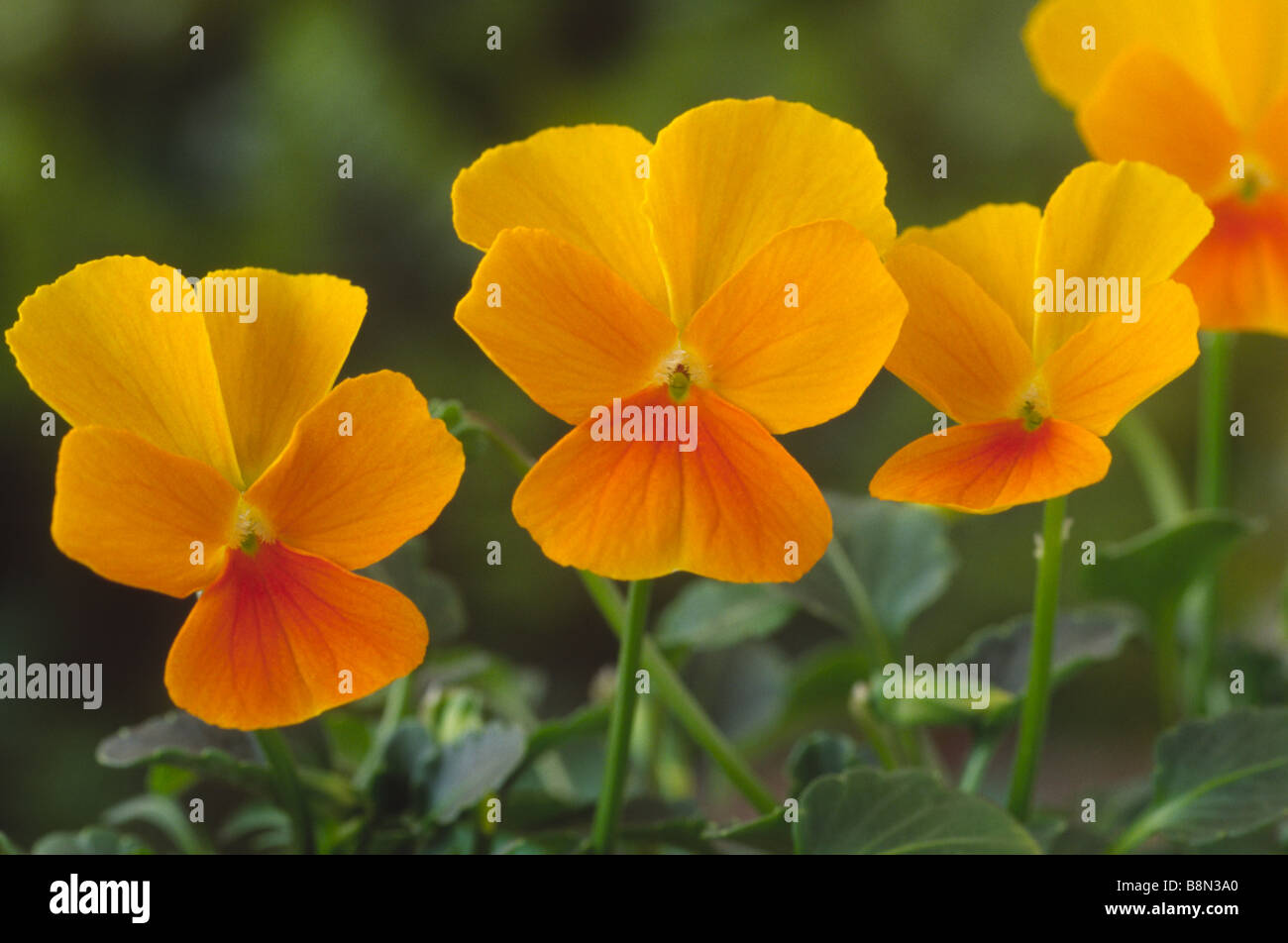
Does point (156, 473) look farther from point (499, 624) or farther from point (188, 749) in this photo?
A: point (499, 624)

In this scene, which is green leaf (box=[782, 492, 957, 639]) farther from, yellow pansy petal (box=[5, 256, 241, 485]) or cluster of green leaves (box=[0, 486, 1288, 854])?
yellow pansy petal (box=[5, 256, 241, 485])

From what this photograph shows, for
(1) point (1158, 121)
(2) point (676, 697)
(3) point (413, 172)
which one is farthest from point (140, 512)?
(3) point (413, 172)

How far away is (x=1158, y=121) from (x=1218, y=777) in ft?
0.49

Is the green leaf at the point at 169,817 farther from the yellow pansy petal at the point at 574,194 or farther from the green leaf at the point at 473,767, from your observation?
the yellow pansy petal at the point at 574,194

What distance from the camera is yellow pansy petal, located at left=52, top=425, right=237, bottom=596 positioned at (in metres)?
0.19

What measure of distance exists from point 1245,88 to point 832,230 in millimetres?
162

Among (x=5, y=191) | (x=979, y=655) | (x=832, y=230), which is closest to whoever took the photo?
(x=832, y=230)

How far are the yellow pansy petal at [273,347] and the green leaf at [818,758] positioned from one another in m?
0.15

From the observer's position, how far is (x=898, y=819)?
0.23 meters

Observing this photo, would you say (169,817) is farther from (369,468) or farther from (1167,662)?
(1167,662)

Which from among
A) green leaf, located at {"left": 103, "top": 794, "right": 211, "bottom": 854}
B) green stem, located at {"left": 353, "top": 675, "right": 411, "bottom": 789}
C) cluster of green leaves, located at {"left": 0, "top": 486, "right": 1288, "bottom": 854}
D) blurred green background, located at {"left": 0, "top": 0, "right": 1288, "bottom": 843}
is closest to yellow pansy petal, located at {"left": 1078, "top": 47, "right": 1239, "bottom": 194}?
cluster of green leaves, located at {"left": 0, "top": 486, "right": 1288, "bottom": 854}

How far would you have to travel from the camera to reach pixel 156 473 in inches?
7.7

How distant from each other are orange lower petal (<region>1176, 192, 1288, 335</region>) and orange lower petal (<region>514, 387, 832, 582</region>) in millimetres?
111
